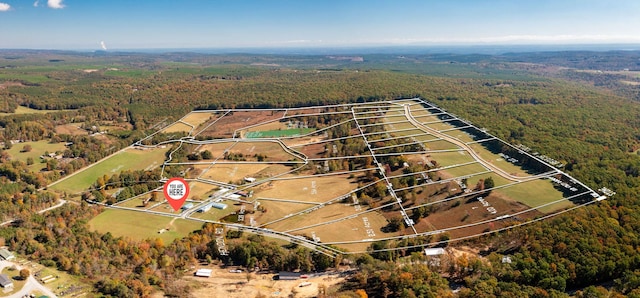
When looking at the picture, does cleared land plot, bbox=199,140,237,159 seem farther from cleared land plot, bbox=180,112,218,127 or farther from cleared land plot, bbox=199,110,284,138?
cleared land plot, bbox=180,112,218,127

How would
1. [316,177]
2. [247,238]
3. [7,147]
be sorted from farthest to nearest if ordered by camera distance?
1. [7,147]
2. [316,177]
3. [247,238]

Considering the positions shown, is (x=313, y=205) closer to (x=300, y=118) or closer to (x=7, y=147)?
(x=300, y=118)

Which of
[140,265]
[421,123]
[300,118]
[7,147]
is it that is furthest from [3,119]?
[421,123]

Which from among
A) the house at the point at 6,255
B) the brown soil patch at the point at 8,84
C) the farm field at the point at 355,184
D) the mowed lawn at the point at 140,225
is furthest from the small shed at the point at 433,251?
the brown soil patch at the point at 8,84

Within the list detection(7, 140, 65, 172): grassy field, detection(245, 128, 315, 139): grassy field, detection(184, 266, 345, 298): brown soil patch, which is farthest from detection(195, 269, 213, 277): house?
detection(245, 128, 315, 139): grassy field

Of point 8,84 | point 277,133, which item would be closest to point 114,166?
point 277,133

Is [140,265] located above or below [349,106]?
below
